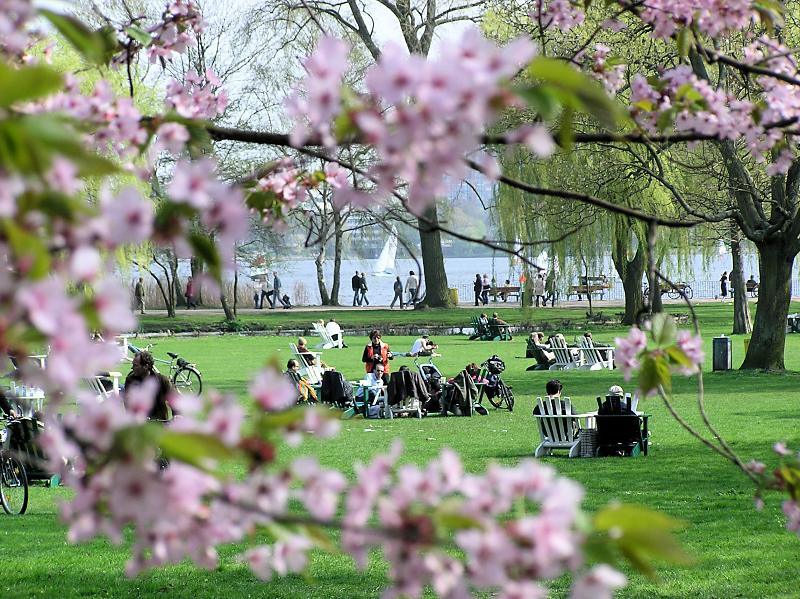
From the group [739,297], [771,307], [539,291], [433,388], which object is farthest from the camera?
[539,291]

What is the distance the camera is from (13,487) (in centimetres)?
1294

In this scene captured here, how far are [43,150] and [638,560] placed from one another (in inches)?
35.2

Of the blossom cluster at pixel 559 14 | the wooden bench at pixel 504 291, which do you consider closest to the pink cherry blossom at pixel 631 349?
the blossom cluster at pixel 559 14

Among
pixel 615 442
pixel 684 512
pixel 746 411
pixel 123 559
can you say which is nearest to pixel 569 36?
pixel 746 411

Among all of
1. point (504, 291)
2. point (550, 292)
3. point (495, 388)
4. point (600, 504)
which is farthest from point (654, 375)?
point (504, 291)

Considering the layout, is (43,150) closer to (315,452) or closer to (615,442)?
(615,442)

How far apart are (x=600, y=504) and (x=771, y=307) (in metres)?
14.9

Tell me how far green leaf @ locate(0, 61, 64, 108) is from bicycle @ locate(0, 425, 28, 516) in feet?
36.8

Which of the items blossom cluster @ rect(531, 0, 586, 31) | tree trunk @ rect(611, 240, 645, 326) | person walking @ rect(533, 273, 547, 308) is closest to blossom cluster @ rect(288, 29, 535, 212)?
blossom cluster @ rect(531, 0, 586, 31)

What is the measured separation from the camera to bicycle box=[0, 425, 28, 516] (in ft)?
39.1

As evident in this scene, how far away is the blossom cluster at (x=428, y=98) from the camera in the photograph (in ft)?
4.09

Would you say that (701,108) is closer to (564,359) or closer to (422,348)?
(564,359)

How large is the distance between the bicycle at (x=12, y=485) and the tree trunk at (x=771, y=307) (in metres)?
16.1

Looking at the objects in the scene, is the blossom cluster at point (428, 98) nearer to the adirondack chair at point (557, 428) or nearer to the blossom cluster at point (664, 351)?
the blossom cluster at point (664, 351)
